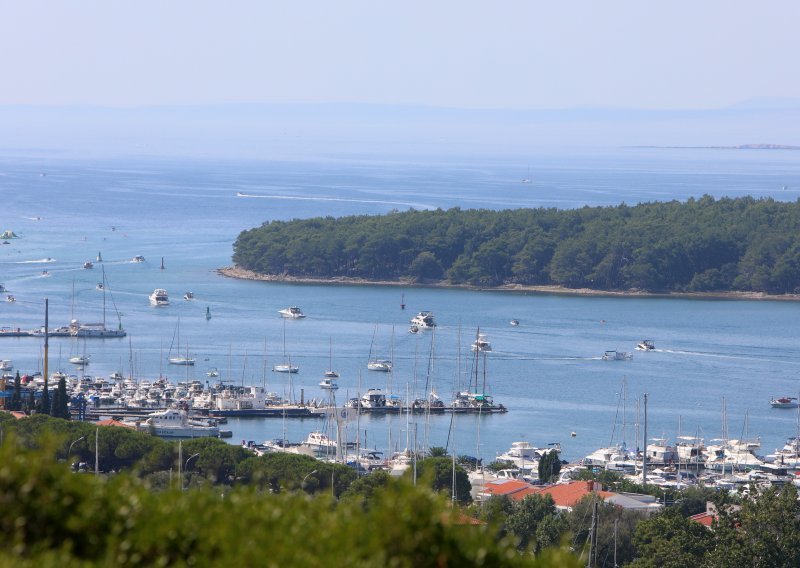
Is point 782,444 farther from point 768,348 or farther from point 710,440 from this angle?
point 768,348

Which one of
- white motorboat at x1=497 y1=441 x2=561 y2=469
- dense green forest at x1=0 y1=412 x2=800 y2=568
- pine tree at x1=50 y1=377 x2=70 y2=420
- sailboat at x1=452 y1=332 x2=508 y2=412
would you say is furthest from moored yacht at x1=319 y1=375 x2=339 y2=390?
dense green forest at x1=0 y1=412 x2=800 y2=568

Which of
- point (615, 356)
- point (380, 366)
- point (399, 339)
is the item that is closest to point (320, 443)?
point (380, 366)

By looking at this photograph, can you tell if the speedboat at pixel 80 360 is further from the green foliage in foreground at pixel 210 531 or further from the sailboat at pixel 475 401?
the green foliage in foreground at pixel 210 531

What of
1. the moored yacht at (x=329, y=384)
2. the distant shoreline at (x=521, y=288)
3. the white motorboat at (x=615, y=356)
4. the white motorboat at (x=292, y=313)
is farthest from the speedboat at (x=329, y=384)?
the distant shoreline at (x=521, y=288)

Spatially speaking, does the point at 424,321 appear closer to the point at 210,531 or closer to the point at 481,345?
the point at 481,345

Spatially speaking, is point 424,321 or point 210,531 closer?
point 210,531

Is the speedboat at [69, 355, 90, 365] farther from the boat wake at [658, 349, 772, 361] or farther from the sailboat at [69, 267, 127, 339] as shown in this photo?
the boat wake at [658, 349, 772, 361]
